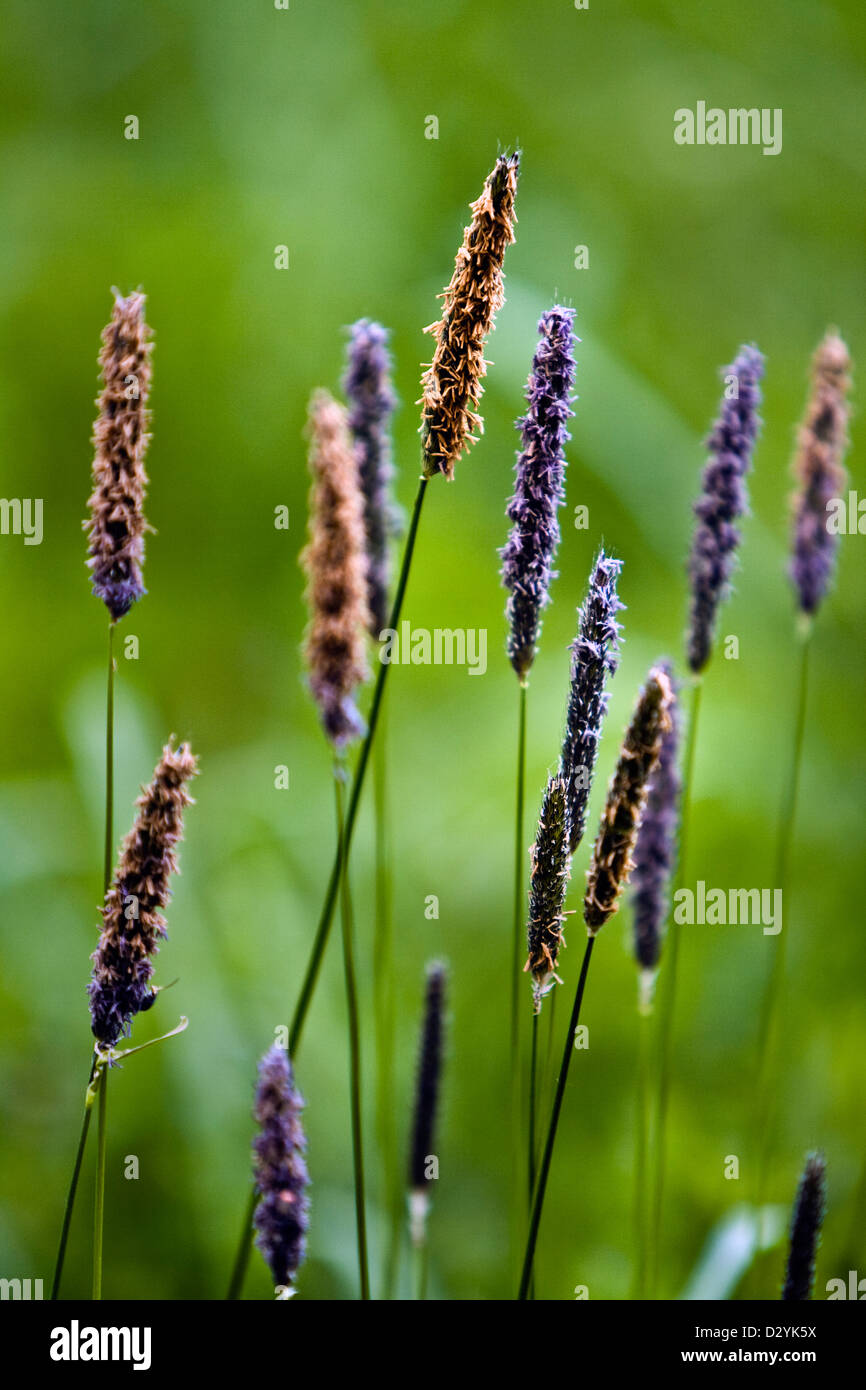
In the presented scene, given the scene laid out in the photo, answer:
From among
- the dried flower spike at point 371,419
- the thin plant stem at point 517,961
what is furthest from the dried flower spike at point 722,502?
the dried flower spike at point 371,419

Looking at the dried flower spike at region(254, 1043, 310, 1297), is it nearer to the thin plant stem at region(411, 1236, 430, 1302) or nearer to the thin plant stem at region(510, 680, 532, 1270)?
the thin plant stem at region(510, 680, 532, 1270)

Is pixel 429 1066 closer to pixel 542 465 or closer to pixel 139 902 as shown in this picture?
pixel 139 902

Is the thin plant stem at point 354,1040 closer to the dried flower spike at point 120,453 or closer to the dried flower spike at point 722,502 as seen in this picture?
the dried flower spike at point 120,453

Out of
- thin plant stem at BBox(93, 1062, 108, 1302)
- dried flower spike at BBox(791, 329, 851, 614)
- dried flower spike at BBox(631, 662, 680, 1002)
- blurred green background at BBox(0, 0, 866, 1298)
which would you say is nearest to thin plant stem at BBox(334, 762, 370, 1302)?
thin plant stem at BBox(93, 1062, 108, 1302)

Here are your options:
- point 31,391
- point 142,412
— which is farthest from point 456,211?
point 142,412

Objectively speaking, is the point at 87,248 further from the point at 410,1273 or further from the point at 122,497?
the point at 410,1273

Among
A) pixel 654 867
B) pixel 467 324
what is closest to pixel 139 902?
pixel 467 324
